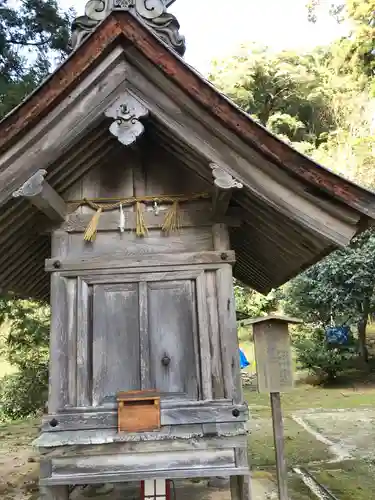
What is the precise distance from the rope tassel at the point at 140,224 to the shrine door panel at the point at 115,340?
386 millimetres

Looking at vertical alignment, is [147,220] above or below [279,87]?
below

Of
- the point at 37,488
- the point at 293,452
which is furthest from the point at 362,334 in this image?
the point at 37,488

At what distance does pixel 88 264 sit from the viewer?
323cm

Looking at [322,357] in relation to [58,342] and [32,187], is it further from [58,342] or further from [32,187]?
[32,187]

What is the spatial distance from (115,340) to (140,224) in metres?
0.86

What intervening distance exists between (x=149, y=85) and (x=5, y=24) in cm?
529

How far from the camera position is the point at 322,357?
1465 centimetres

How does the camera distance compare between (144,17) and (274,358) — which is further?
(274,358)

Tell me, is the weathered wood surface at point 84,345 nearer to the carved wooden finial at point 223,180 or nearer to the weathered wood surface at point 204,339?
the weathered wood surface at point 204,339

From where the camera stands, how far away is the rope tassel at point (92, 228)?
327cm

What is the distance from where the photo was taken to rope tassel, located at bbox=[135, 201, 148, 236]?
332 centimetres

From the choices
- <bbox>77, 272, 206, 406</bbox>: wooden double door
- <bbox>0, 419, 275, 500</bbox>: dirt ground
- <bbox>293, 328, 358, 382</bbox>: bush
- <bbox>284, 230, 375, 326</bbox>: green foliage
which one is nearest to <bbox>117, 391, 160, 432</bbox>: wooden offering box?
<bbox>77, 272, 206, 406</bbox>: wooden double door

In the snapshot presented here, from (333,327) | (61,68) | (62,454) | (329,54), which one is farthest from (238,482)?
(329,54)

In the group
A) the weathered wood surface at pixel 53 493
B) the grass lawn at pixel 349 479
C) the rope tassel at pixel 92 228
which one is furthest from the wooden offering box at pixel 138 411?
the grass lawn at pixel 349 479
